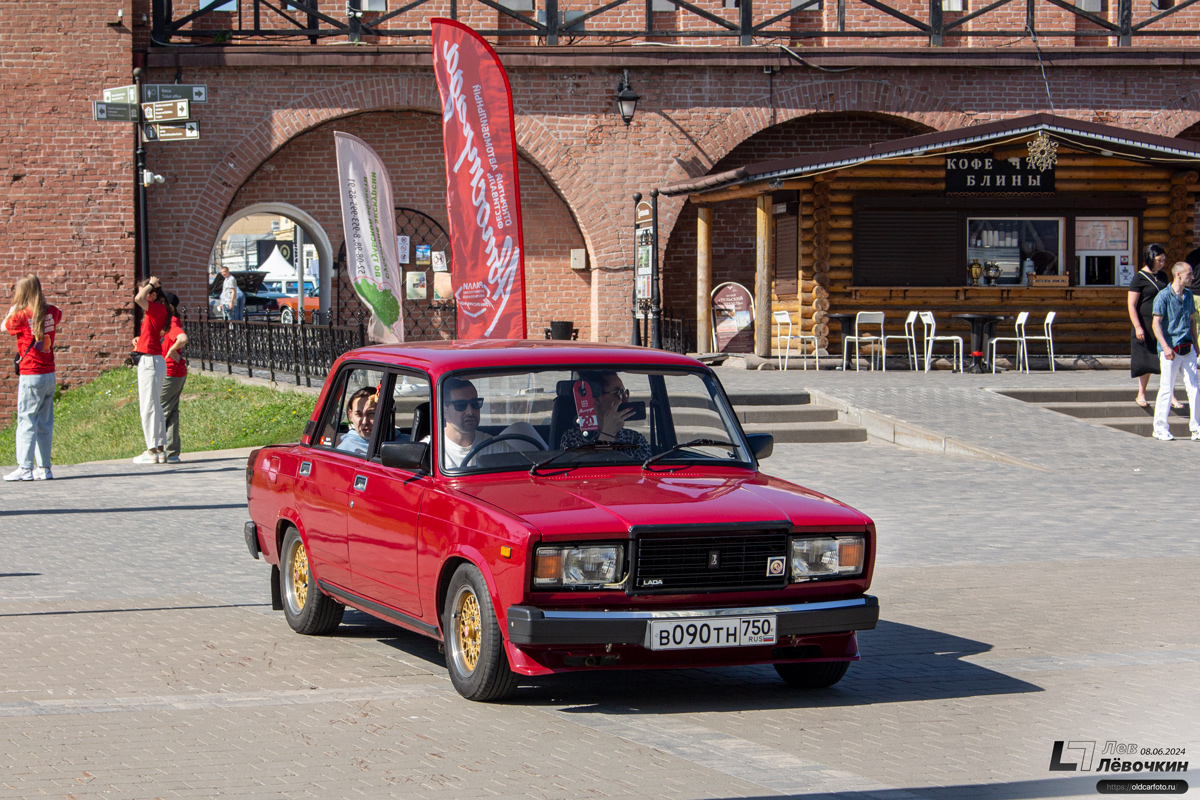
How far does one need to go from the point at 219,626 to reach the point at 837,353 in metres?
17.2

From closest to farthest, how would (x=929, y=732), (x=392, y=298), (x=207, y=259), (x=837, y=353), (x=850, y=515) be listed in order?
(x=929, y=732), (x=850, y=515), (x=392, y=298), (x=837, y=353), (x=207, y=259)

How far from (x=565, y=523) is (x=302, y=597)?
2.59 m

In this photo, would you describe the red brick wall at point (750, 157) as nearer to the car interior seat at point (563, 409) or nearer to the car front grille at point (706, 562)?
the car interior seat at point (563, 409)

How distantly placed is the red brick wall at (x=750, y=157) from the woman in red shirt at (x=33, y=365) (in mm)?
15411

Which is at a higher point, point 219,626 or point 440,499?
point 440,499

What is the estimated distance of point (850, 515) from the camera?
242 inches

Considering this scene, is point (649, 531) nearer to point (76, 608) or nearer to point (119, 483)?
point (76, 608)

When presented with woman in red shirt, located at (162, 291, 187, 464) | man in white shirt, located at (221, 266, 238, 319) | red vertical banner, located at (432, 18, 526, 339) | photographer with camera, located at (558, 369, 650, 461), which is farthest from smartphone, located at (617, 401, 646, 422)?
man in white shirt, located at (221, 266, 238, 319)

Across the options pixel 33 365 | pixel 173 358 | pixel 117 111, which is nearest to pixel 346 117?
pixel 117 111

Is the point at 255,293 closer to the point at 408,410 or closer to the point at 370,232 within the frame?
the point at 370,232

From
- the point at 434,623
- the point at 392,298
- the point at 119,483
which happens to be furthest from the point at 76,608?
the point at 392,298

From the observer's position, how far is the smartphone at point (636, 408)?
6.75m

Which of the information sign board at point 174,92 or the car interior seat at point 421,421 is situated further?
the information sign board at point 174,92

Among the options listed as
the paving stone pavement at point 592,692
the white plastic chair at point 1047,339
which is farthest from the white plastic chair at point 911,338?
the paving stone pavement at point 592,692
